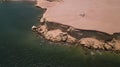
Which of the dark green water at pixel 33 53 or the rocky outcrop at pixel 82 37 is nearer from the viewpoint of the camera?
the dark green water at pixel 33 53

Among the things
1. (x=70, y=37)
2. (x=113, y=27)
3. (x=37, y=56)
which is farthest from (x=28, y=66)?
(x=113, y=27)

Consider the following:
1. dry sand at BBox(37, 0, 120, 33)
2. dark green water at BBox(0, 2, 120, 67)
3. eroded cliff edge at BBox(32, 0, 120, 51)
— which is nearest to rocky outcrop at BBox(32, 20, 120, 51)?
eroded cliff edge at BBox(32, 0, 120, 51)

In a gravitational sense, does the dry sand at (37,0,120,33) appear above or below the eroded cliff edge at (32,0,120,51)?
above

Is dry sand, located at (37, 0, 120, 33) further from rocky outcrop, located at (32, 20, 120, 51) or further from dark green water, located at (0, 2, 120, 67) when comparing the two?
dark green water, located at (0, 2, 120, 67)

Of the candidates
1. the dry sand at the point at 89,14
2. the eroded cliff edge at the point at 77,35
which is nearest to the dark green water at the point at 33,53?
the eroded cliff edge at the point at 77,35

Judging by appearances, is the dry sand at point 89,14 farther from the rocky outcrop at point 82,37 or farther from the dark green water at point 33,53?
the dark green water at point 33,53

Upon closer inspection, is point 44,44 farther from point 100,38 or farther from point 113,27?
point 113,27
